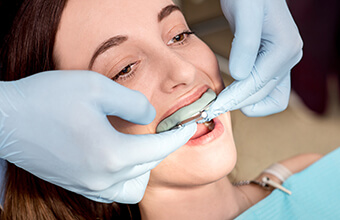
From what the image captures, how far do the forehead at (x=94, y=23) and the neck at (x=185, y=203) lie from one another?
1.45 ft

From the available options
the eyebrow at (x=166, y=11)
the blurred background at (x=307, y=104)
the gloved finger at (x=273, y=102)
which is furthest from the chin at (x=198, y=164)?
the blurred background at (x=307, y=104)

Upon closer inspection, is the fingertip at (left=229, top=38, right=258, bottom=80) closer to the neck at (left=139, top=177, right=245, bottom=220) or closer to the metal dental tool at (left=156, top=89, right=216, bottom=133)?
the metal dental tool at (left=156, top=89, right=216, bottom=133)

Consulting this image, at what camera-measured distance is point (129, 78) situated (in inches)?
41.7

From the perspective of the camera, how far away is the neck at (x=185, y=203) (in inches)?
44.8

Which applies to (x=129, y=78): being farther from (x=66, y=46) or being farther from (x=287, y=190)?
(x=287, y=190)

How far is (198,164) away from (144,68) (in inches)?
11.7

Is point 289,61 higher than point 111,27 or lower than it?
lower

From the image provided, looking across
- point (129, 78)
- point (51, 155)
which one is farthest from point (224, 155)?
point (51, 155)

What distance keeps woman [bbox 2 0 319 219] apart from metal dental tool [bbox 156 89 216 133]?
0.7 inches

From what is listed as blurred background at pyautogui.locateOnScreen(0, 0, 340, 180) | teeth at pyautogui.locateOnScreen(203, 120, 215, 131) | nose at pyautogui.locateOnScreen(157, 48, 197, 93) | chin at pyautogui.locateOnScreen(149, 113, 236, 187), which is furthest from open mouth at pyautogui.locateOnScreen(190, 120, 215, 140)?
blurred background at pyautogui.locateOnScreen(0, 0, 340, 180)

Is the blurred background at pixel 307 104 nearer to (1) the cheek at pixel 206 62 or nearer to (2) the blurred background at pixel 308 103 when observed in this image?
(2) the blurred background at pixel 308 103

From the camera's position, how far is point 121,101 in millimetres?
905

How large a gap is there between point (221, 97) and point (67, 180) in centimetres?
46

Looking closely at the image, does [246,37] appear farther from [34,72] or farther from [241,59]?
[34,72]
